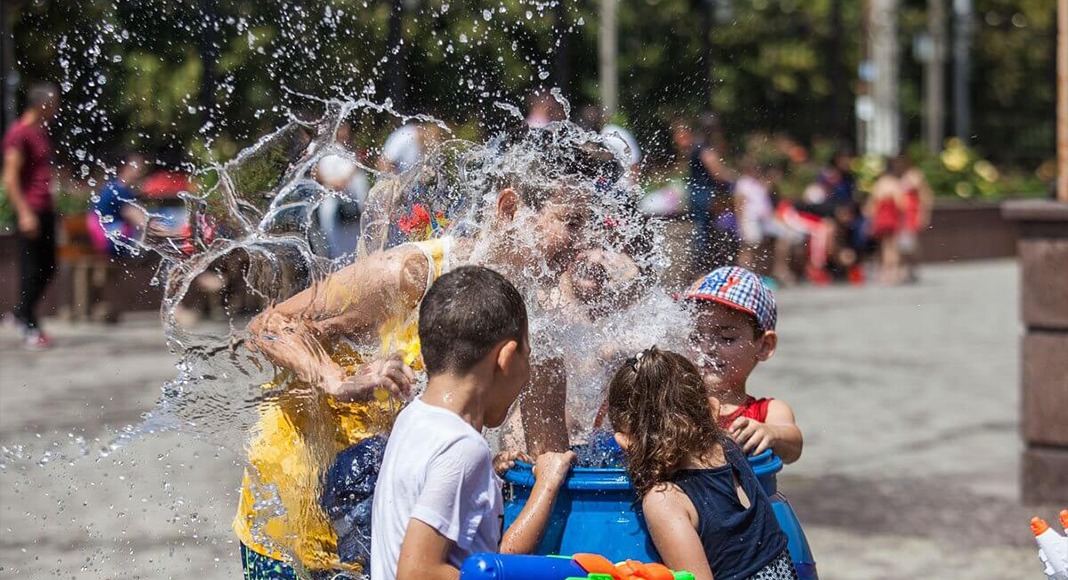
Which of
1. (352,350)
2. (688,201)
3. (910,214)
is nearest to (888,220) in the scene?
(910,214)

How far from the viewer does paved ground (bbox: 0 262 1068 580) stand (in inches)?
203

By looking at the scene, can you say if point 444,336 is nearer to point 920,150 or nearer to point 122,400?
point 122,400

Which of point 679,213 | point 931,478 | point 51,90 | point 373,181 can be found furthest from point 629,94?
point 51,90

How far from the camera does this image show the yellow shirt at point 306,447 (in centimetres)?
310

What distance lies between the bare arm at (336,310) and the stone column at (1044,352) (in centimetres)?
385

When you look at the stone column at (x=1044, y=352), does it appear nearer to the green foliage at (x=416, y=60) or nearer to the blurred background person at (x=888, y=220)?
the green foliage at (x=416, y=60)

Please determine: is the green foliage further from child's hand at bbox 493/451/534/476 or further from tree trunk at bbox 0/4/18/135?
child's hand at bbox 493/451/534/476

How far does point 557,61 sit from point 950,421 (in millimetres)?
5077

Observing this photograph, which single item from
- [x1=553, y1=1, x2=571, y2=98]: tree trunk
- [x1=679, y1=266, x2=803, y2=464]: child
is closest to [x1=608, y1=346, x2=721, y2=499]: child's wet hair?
[x1=679, y1=266, x2=803, y2=464]: child

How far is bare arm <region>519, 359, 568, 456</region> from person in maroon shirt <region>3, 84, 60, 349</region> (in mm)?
7965

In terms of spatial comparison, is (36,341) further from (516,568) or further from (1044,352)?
(516,568)

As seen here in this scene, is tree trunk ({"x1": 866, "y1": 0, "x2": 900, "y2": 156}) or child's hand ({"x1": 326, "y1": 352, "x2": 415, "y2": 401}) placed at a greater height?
tree trunk ({"x1": 866, "y1": 0, "x2": 900, "y2": 156})

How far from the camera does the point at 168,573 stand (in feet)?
15.5

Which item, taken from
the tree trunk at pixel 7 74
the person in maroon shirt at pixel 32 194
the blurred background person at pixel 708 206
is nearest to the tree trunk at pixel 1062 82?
the blurred background person at pixel 708 206
